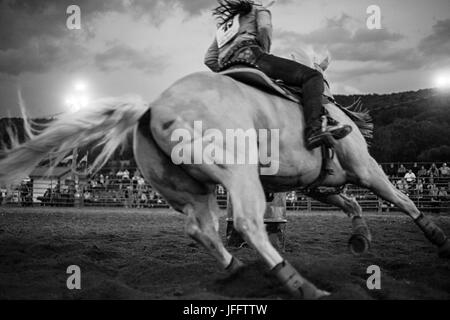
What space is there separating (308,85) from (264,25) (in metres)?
0.68

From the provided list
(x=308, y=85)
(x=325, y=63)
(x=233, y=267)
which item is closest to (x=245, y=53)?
(x=308, y=85)

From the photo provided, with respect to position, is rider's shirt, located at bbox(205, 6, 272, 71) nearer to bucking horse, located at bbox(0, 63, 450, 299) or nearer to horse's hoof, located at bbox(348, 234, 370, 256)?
bucking horse, located at bbox(0, 63, 450, 299)

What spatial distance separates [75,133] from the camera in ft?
10.3

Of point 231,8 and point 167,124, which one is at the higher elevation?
point 231,8

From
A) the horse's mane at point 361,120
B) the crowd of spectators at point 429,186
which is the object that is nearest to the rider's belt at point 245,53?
the horse's mane at point 361,120

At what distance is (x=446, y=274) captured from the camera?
138 inches

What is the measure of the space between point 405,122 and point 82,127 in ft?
133

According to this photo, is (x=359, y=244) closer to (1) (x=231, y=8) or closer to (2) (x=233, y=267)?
(2) (x=233, y=267)

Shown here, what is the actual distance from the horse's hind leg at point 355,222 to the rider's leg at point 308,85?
4.01ft

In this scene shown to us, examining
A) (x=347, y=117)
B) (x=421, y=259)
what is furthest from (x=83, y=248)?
(x=421, y=259)

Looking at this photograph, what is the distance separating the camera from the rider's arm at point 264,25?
391 cm

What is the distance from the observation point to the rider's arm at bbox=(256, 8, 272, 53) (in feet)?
12.8
